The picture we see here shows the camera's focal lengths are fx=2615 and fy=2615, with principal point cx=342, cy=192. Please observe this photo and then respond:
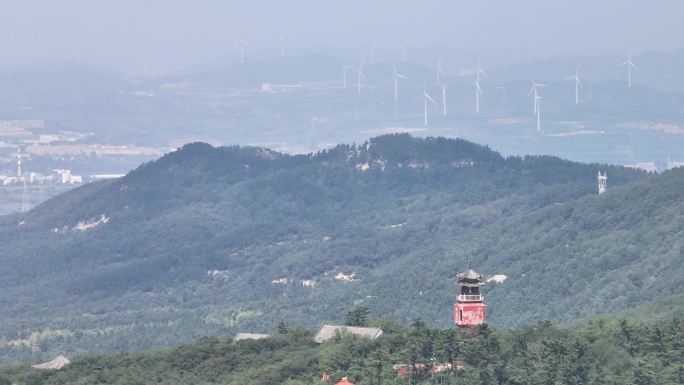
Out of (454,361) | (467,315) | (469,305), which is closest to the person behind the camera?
(454,361)

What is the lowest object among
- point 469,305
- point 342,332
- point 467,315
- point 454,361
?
point 342,332

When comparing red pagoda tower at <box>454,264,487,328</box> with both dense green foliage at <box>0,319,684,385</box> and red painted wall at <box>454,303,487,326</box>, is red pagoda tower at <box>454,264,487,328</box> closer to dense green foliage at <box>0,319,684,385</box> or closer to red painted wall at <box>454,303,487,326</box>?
red painted wall at <box>454,303,487,326</box>

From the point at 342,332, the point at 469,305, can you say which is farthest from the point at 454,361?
the point at 342,332

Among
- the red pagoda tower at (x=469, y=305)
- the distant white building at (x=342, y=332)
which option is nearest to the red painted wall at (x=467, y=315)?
Result: the red pagoda tower at (x=469, y=305)

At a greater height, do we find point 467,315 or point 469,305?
point 469,305

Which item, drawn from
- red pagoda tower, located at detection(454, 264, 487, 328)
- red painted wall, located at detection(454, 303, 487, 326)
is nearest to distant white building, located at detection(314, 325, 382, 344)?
red painted wall, located at detection(454, 303, 487, 326)

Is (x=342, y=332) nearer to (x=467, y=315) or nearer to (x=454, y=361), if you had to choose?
(x=467, y=315)

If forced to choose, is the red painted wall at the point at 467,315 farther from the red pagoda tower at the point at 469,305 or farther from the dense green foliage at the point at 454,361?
the dense green foliage at the point at 454,361

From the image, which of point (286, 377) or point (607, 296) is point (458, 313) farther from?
point (607, 296)
